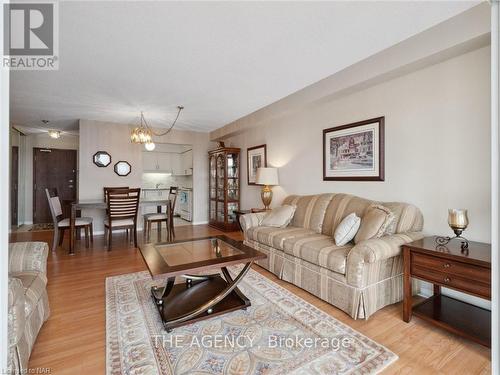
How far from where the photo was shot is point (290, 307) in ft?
7.07

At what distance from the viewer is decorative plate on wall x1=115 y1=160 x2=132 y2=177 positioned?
532 cm

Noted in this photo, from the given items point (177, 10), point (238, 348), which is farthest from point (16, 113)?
point (238, 348)

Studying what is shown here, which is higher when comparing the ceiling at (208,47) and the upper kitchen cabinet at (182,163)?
the ceiling at (208,47)

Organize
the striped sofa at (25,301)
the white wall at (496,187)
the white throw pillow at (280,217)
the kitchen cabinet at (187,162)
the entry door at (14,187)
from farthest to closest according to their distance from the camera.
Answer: the kitchen cabinet at (187,162) < the entry door at (14,187) < the white throw pillow at (280,217) < the striped sofa at (25,301) < the white wall at (496,187)

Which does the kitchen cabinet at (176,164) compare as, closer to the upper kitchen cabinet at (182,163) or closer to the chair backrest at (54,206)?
the upper kitchen cabinet at (182,163)

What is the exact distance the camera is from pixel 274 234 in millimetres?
2947

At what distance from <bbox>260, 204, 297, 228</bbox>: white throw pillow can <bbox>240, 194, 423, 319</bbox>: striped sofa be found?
0.39 ft

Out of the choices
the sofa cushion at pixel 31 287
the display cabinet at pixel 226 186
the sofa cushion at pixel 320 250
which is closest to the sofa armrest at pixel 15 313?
the sofa cushion at pixel 31 287

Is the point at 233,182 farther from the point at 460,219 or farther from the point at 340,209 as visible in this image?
the point at 460,219

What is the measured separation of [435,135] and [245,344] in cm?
242

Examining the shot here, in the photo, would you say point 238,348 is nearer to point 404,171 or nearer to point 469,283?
point 469,283

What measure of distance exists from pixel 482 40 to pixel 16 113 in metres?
6.46

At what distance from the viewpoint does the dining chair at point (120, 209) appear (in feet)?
12.5

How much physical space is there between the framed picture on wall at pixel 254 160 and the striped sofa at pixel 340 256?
68.7 inches
